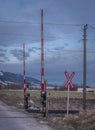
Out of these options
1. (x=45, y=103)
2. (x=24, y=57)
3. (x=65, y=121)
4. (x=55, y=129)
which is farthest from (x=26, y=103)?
(x=55, y=129)

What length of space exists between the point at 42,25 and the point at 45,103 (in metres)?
4.65

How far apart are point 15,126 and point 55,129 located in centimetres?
208

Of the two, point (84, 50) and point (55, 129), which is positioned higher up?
point (84, 50)

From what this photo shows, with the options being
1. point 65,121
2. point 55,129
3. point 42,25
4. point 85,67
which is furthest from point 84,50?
point 55,129

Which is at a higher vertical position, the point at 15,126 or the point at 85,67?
the point at 85,67

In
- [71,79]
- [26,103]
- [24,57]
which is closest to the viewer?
[71,79]

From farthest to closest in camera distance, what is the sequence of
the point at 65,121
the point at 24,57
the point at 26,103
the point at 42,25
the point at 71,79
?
the point at 24,57
the point at 26,103
the point at 42,25
the point at 71,79
the point at 65,121

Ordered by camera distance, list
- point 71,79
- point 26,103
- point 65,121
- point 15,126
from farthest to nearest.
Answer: point 26,103 < point 71,79 < point 65,121 < point 15,126

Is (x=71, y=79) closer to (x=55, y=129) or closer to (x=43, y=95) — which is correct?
(x=43, y=95)

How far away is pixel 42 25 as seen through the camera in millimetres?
26125

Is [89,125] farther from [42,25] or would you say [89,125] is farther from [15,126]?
[42,25]

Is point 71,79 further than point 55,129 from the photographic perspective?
Yes

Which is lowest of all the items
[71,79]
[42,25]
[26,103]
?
[26,103]

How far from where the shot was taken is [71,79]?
24.4 m
